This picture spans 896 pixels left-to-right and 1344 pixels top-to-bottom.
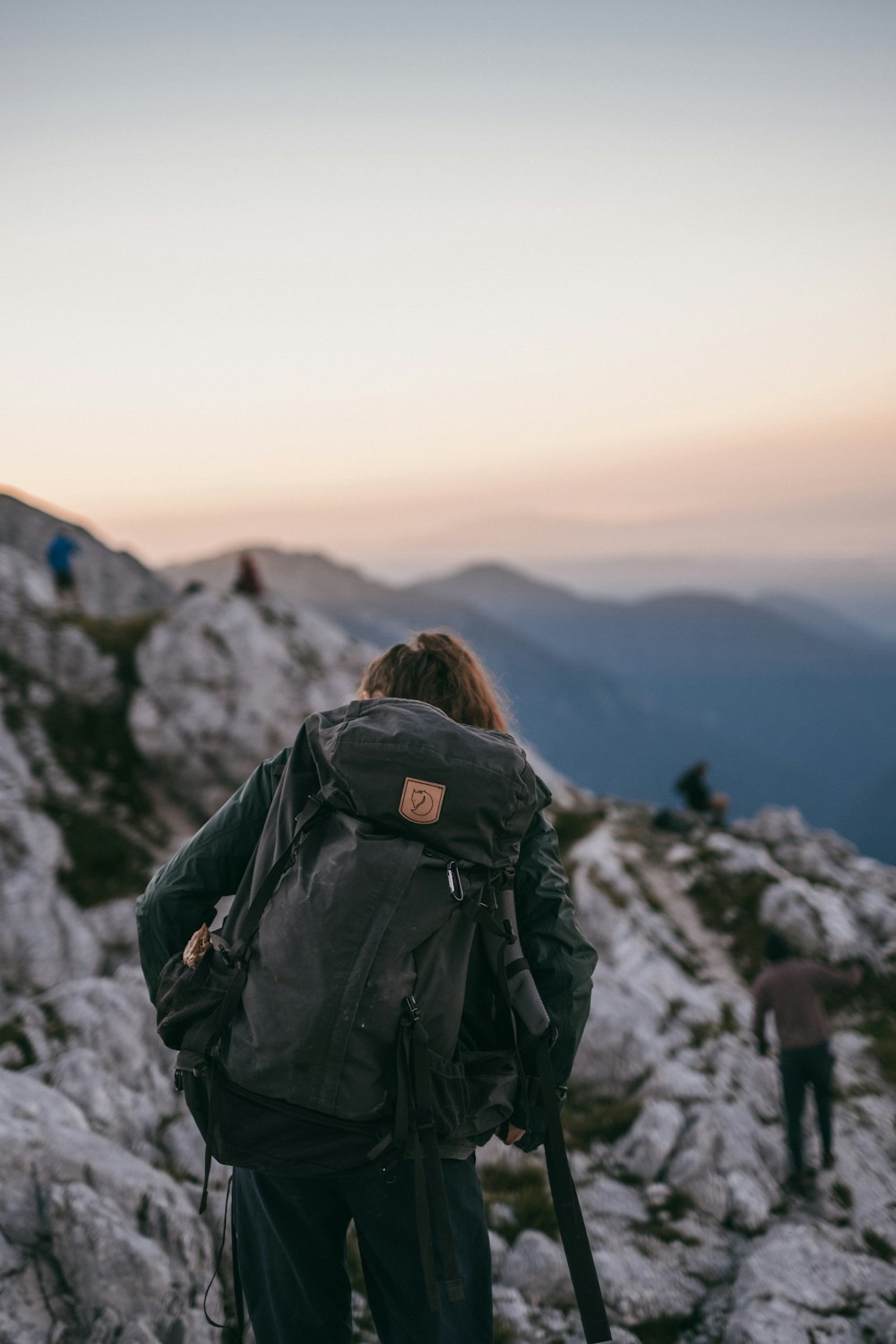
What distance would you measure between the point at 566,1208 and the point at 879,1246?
336 inches

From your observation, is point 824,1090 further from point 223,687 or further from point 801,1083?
point 223,687

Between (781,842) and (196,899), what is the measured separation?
88.2ft

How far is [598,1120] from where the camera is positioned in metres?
11.8

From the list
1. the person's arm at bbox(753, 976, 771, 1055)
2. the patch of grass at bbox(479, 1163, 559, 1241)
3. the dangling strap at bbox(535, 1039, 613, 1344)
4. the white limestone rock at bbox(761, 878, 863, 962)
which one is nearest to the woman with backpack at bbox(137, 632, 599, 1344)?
the dangling strap at bbox(535, 1039, 613, 1344)

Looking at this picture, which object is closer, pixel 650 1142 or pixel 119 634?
pixel 650 1142

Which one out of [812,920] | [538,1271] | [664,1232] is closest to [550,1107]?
[538,1271]

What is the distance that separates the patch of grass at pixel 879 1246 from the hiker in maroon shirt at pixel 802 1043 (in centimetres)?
117

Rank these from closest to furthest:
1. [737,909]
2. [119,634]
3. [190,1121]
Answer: [190,1121] → [119,634] → [737,909]

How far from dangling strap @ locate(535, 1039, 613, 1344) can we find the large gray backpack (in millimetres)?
213

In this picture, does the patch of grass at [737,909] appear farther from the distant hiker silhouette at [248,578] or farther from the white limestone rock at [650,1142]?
the distant hiker silhouette at [248,578]

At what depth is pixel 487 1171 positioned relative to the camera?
963cm

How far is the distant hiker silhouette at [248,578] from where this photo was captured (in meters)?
23.4

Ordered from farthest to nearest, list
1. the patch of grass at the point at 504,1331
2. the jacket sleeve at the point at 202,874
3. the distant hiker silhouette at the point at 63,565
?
the distant hiker silhouette at the point at 63,565 → the patch of grass at the point at 504,1331 → the jacket sleeve at the point at 202,874

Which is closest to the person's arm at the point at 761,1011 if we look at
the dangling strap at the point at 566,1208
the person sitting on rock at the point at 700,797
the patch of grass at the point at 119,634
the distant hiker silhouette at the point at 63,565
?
the dangling strap at the point at 566,1208
